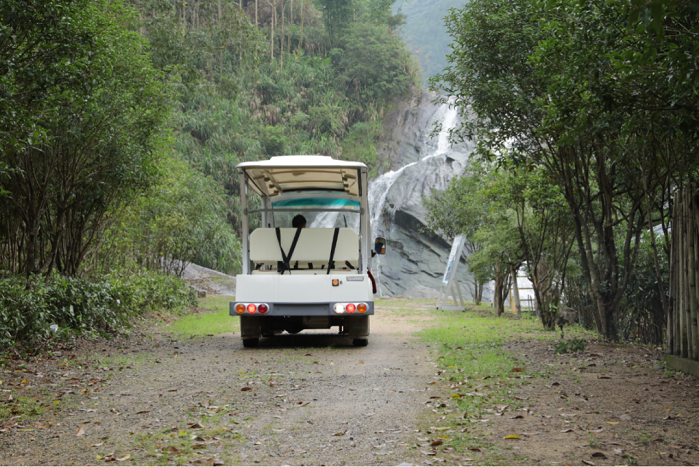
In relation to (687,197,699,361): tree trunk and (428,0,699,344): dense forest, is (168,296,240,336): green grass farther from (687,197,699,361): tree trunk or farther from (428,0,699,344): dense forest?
(687,197,699,361): tree trunk

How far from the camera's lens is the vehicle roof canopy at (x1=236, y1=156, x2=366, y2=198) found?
997cm

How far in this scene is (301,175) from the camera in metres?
11.4

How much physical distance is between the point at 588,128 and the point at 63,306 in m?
8.38

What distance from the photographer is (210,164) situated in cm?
3772

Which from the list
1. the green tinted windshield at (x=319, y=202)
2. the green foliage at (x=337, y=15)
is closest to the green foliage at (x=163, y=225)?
the green tinted windshield at (x=319, y=202)

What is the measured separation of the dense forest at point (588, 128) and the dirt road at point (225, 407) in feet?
10.1

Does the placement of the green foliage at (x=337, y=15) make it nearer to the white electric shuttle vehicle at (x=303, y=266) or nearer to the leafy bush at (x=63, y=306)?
the leafy bush at (x=63, y=306)

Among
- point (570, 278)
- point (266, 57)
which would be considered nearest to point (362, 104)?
point (266, 57)

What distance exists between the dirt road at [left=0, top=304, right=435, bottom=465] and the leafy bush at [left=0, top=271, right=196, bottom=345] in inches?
29.1

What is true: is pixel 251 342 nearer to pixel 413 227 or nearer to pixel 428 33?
pixel 413 227

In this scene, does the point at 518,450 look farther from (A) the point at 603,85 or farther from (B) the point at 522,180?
(B) the point at 522,180

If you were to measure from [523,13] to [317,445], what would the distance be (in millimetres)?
8181

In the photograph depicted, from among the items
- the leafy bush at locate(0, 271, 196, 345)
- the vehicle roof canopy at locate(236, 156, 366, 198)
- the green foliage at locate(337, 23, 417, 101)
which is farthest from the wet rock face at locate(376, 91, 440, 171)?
the leafy bush at locate(0, 271, 196, 345)

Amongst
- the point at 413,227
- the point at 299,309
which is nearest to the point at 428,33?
the point at 413,227
